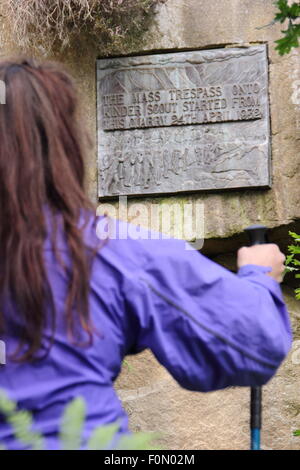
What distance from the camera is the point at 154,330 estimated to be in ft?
4.26

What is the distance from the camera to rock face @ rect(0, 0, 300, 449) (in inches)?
144

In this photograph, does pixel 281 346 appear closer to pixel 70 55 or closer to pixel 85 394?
pixel 85 394

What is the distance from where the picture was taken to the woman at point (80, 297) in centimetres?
124

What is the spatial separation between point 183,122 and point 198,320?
2669 mm

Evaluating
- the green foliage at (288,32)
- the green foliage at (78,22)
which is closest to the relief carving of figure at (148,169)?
the green foliage at (78,22)

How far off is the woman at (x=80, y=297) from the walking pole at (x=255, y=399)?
0.24m

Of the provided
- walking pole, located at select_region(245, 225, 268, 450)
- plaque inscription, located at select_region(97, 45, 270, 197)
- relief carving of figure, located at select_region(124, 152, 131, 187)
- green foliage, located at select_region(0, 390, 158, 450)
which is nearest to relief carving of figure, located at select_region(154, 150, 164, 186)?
plaque inscription, located at select_region(97, 45, 270, 197)

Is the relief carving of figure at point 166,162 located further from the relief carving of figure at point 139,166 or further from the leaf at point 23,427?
the leaf at point 23,427

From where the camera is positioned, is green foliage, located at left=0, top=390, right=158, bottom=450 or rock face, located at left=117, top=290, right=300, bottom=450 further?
rock face, located at left=117, top=290, right=300, bottom=450

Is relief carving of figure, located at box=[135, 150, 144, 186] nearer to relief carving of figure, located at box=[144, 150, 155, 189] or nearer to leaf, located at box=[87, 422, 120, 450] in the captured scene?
relief carving of figure, located at box=[144, 150, 155, 189]

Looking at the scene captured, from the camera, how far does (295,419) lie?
12.1ft

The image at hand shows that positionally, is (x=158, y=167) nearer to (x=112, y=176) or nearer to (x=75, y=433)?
(x=112, y=176)

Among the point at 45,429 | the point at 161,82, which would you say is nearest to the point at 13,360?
the point at 45,429

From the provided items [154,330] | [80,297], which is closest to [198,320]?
[154,330]
